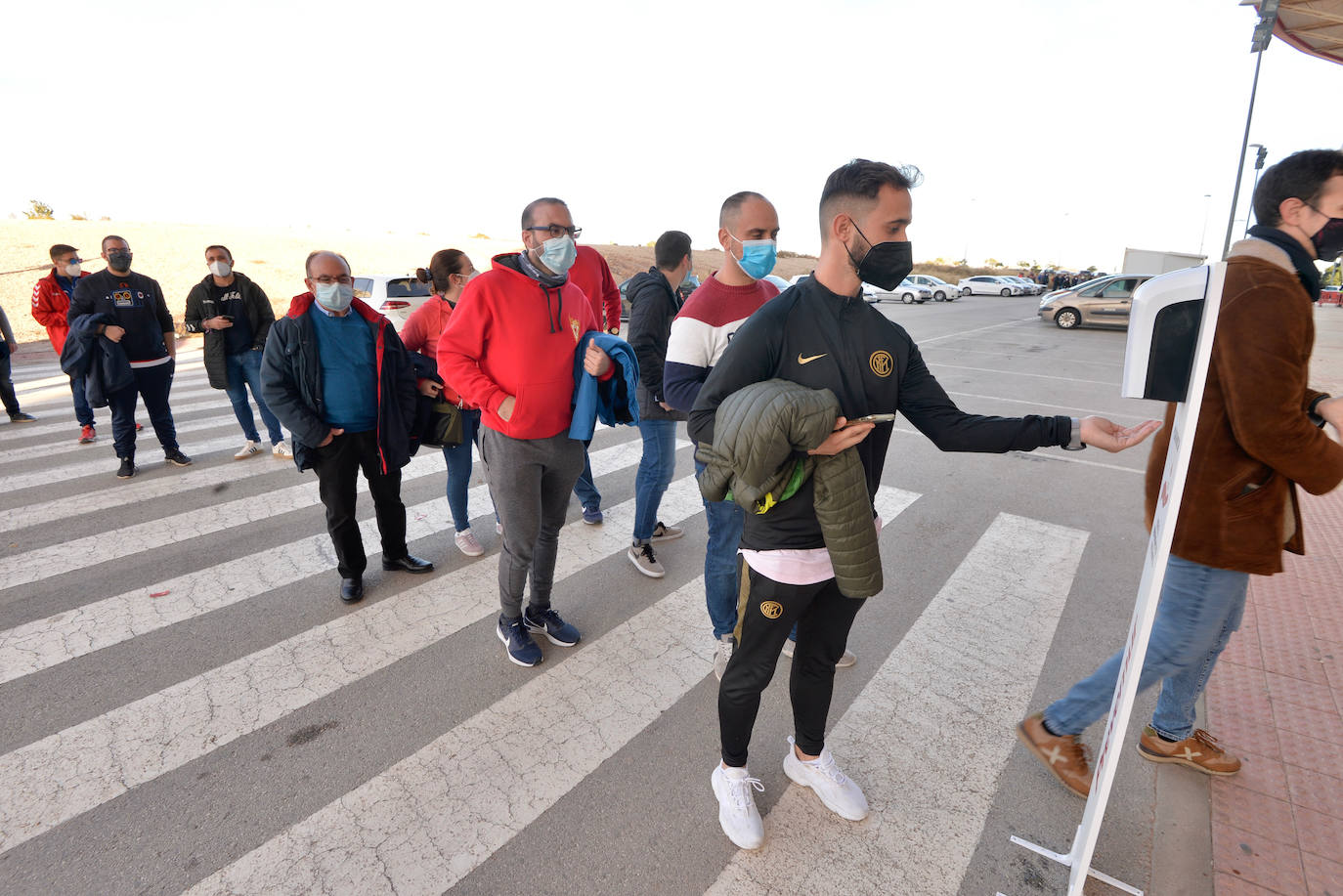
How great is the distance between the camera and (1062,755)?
269 centimetres

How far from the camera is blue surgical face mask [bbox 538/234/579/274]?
3135 millimetres

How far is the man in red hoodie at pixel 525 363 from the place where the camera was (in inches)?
121

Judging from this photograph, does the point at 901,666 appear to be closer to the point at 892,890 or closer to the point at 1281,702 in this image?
the point at 892,890

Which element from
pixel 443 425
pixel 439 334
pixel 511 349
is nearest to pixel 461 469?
pixel 443 425

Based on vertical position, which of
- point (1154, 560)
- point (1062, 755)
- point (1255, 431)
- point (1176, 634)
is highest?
point (1255, 431)

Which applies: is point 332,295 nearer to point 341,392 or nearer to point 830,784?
point 341,392

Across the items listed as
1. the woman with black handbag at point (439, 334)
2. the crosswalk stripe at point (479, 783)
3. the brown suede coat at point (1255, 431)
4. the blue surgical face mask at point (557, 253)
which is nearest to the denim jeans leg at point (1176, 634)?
the brown suede coat at point (1255, 431)

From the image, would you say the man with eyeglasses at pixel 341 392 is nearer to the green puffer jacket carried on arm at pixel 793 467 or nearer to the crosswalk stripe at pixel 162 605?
the crosswalk stripe at pixel 162 605

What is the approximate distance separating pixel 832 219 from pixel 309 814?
2811mm

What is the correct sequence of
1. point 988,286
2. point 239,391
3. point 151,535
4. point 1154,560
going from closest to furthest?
point 1154,560 → point 151,535 → point 239,391 → point 988,286

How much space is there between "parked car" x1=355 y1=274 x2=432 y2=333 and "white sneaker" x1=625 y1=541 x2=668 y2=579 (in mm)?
7425

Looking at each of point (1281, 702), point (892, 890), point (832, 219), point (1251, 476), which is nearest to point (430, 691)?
point (892, 890)

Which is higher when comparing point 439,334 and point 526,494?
point 439,334

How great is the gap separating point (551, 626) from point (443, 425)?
158 centimetres
